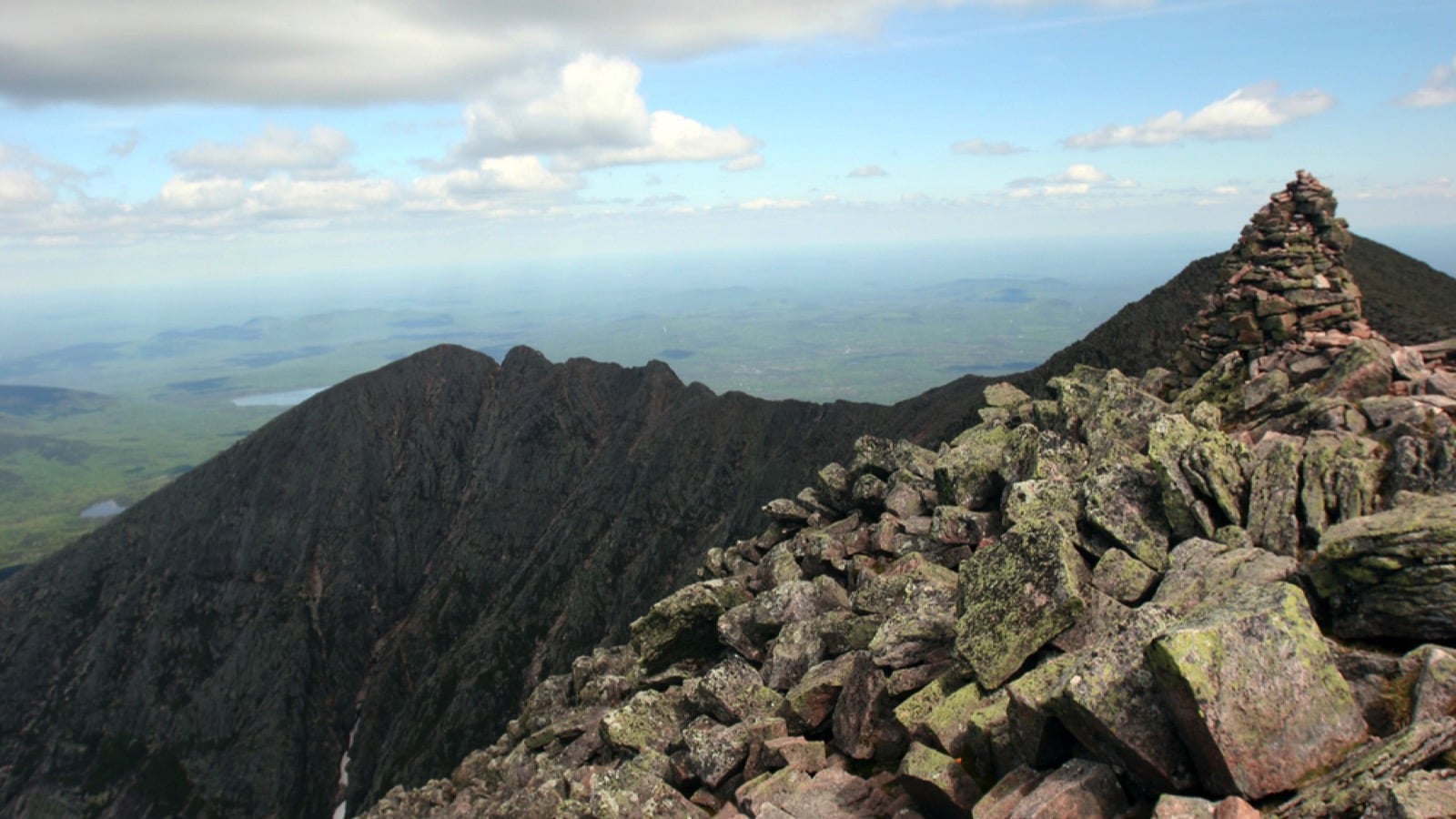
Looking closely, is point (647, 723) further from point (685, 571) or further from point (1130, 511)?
point (685, 571)

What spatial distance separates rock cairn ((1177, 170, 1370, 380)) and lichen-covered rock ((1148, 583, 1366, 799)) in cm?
1657

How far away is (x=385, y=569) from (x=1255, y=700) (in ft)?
383

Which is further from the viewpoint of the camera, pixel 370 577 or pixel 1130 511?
pixel 370 577

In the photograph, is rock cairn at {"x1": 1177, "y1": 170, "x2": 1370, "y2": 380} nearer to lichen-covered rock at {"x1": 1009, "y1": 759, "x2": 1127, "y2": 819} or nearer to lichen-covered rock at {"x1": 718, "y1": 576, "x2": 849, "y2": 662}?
lichen-covered rock at {"x1": 718, "y1": 576, "x2": 849, "y2": 662}

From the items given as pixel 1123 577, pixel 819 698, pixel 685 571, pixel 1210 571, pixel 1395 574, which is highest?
pixel 1395 574

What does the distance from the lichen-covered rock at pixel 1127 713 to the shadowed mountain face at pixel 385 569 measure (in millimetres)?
61655

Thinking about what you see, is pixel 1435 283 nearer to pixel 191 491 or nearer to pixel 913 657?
pixel 913 657

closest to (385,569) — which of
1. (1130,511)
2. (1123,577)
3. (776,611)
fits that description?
(776,611)

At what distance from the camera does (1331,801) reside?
7.27 m

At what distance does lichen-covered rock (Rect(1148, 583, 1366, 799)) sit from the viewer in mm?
7914

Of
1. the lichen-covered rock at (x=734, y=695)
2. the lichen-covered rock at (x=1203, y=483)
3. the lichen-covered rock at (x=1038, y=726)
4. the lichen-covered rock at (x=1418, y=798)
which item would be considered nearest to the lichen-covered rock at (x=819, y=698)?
the lichen-covered rock at (x=734, y=695)

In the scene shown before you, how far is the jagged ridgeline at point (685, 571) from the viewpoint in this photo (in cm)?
1202

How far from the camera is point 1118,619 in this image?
11.3 m

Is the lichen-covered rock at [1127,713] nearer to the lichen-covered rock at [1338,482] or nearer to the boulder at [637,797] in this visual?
the lichen-covered rock at [1338,482]
